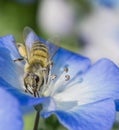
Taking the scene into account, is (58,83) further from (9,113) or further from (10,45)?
(9,113)

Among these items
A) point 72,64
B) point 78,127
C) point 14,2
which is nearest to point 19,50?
point 72,64

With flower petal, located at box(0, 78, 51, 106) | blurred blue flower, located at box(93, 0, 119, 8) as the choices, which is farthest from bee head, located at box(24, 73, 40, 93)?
blurred blue flower, located at box(93, 0, 119, 8)

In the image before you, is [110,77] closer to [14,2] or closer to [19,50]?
[19,50]

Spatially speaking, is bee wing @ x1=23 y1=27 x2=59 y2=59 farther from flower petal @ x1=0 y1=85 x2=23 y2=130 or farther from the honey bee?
flower petal @ x1=0 y1=85 x2=23 y2=130

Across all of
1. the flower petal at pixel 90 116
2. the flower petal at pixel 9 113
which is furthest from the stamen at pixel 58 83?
the flower petal at pixel 9 113

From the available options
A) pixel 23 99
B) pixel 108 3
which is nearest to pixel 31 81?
pixel 23 99

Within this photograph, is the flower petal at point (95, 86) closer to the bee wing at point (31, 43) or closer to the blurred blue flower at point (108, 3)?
the bee wing at point (31, 43)
